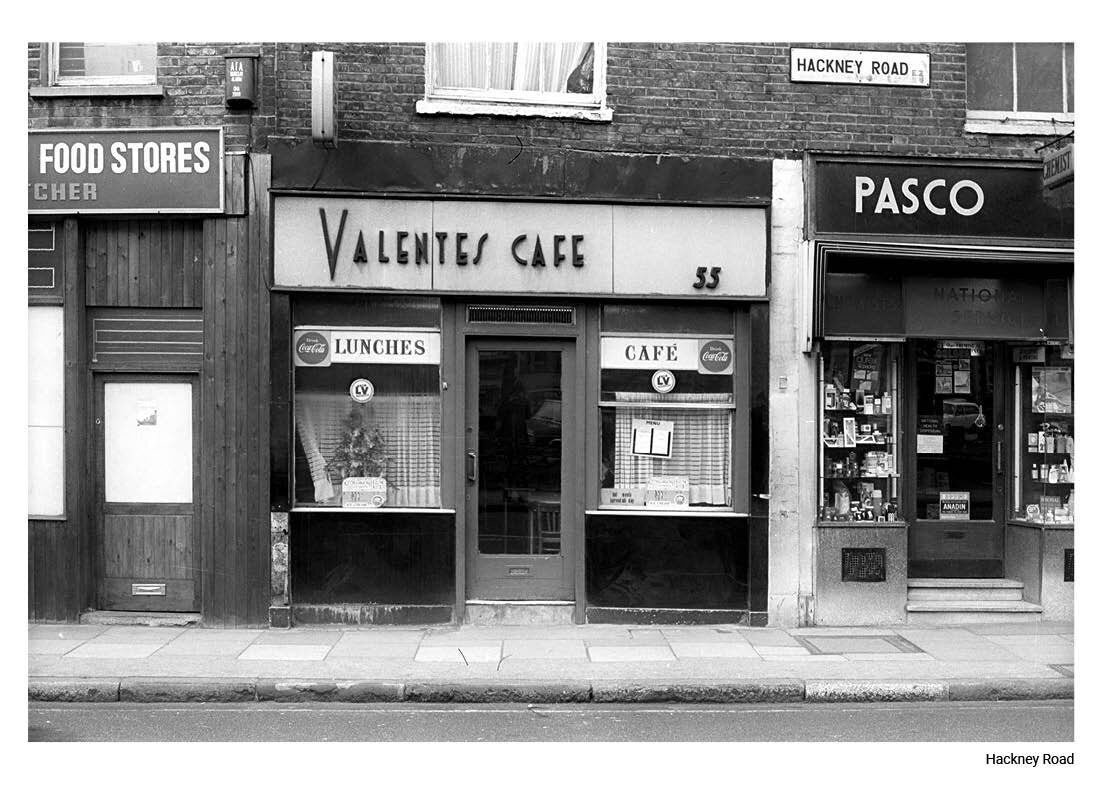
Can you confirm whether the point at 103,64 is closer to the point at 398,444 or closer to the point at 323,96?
the point at 323,96

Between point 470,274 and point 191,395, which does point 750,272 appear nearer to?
point 470,274

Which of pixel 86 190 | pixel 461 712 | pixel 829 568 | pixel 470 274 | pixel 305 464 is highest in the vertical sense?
pixel 86 190

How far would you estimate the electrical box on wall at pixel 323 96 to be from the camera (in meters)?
8.59

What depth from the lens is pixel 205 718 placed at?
667 centimetres

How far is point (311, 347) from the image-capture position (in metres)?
9.17

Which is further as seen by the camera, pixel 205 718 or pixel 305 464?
pixel 305 464

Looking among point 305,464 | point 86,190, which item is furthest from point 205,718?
point 86,190

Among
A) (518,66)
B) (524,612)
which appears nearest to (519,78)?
(518,66)

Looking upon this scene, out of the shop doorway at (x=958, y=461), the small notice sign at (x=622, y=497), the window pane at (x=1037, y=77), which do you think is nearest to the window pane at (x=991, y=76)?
the window pane at (x=1037, y=77)

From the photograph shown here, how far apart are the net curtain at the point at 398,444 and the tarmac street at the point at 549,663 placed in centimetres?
125

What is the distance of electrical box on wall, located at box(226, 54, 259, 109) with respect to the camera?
8.77 meters

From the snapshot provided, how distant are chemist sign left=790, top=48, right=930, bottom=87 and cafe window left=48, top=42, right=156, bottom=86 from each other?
19.6 feet

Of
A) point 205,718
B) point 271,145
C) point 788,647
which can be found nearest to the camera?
point 205,718

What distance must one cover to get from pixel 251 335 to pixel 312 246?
3.22ft
